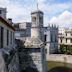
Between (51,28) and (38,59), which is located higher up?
(51,28)

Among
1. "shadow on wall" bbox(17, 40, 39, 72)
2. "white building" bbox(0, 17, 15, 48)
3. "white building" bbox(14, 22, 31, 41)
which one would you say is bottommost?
"shadow on wall" bbox(17, 40, 39, 72)

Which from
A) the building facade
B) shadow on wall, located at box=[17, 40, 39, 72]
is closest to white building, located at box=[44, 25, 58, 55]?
shadow on wall, located at box=[17, 40, 39, 72]

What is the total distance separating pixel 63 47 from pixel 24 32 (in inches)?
385

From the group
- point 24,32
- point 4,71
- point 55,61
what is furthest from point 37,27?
point 4,71

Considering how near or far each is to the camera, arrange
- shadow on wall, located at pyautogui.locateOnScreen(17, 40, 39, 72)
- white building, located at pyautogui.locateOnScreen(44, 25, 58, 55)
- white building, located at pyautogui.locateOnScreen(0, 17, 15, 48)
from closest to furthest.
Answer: white building, located at pyautogui.locateOnScreen(0, 17, 15, 48) < shadow on wall, located at pyautogui.locateOnScreen(17, 40, 39, 72) < white building, located at pyautogui.locateOnScreen(44, 25, 58, 55)

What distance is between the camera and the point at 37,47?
17781mm

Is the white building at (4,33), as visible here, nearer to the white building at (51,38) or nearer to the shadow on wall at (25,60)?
the shadow on wall at (25,60)

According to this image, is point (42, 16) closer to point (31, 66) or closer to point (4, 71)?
point (31, 66)

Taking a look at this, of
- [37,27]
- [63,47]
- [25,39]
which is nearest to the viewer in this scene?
[25,39]

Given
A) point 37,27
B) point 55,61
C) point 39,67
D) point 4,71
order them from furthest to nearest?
point 55,61
point 37,27
point 39,67
point 4,71

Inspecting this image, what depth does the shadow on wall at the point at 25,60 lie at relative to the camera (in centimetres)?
1770

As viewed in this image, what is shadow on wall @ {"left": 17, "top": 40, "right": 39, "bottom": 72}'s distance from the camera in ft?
58.1

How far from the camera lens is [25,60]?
58.6 feet

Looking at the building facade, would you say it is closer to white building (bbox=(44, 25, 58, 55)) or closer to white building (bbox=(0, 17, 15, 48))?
white building (bbox=(0, 17, 15, 48))
